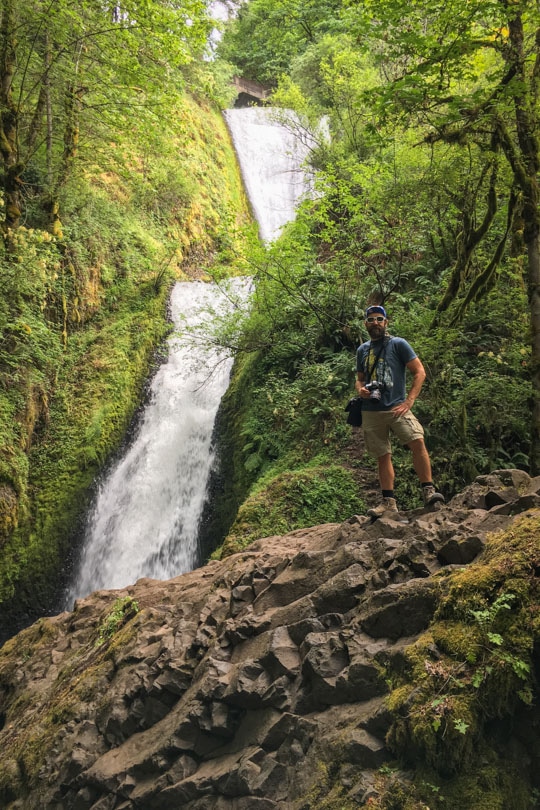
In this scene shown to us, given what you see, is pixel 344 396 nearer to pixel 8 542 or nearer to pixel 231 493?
pixel 231 493

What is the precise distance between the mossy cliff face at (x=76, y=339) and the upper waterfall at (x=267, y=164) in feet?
16.6

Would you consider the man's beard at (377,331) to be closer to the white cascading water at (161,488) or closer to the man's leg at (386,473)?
the man's leg at (386,473)

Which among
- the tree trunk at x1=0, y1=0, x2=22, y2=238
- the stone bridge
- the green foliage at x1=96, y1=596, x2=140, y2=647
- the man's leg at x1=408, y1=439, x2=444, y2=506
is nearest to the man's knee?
the man's leg at x1=408, y1=439, x2=444, y2=506

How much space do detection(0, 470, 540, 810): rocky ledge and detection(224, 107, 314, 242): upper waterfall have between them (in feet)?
63.2

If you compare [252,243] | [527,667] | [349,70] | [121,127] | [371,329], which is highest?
[349,70]

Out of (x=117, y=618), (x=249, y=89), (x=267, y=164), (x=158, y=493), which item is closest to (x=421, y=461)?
(x=117, y=618)

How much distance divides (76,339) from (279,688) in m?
11.4

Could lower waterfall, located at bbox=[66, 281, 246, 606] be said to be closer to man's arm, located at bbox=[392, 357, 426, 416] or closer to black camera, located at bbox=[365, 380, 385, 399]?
black camera, located at bbox=[365, 380, 385, 399]

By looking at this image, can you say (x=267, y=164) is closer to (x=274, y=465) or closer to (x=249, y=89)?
(x=249, y=89)

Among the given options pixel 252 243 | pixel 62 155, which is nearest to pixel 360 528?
pixel 252 243

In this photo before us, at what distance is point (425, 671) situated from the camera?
270cm

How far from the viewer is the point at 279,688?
342 centimetres

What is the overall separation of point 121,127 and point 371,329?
27.3 ft

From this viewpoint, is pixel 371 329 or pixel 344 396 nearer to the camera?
pixel 371 329
